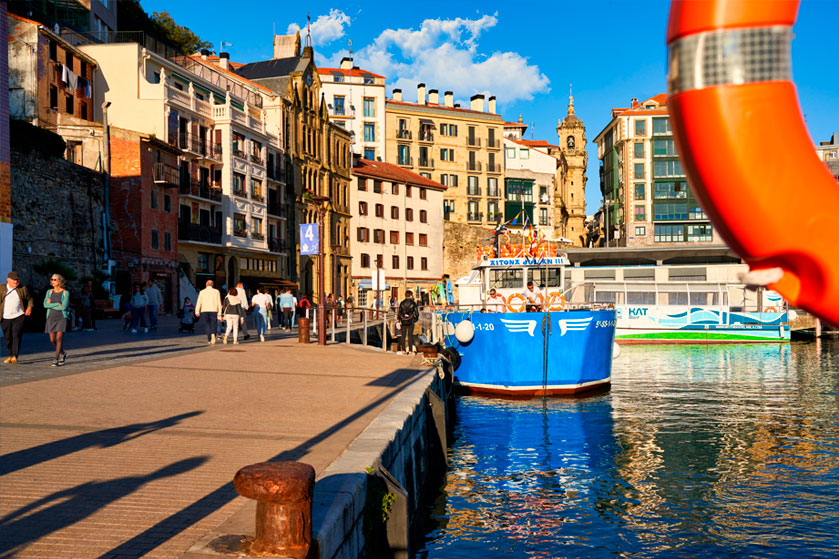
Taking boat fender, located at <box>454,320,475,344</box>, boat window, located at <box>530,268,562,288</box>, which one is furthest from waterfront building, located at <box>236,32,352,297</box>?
boat fender, located at <box>454,320,475,344</box>

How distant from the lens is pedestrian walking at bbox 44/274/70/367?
16.7 meters

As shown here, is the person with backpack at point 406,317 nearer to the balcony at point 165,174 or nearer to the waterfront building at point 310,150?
the balcony at point 165,174

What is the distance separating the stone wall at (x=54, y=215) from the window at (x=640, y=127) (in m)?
71.9

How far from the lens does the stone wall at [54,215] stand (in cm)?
3331

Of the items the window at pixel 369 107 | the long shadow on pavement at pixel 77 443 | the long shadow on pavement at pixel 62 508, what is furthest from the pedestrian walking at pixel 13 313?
the window at pixel 369 107

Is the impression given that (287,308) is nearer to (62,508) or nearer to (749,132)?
(62,508)

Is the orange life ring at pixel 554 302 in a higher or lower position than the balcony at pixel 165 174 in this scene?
lower

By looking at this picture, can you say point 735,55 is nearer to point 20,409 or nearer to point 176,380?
point 20,409

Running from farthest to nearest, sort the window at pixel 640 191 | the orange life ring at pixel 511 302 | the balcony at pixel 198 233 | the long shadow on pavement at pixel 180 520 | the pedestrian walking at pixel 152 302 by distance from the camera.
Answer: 1. the window at pixel 640 191
2. the balcony at pixel 198 233
3. the pedestrian walking at pixel 152 302
4. the orange life ring at pixel 511 302
5. the long shadow on pavement at pixel 180 520

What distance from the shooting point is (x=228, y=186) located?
55.8 m

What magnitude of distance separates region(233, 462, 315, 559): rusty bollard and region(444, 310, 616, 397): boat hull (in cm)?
1921

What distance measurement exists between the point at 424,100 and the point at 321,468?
92.3 m

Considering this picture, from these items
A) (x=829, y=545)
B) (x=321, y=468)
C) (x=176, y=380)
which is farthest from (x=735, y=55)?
(x=176, y=380)

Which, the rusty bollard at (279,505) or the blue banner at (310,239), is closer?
the rusty bollard at (279,505)
